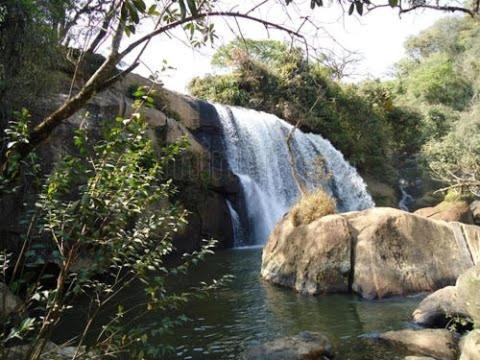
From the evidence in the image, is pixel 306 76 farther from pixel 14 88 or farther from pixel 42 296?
pixel 42 296

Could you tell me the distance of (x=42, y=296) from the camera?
94.0 inches

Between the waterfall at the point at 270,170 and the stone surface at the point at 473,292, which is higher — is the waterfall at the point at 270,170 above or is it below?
above

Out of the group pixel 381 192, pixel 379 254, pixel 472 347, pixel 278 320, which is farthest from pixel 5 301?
pixel 381 192

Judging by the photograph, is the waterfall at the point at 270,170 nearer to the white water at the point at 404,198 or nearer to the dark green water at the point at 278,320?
the white water at the point at 404,198

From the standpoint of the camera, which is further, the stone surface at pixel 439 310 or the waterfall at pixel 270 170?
the waterfall at pixel 270 170

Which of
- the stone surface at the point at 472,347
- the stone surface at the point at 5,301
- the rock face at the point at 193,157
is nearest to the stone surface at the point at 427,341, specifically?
the stone surface at the point at 472,347

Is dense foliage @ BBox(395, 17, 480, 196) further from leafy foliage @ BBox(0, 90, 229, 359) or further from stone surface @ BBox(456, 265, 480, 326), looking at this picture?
leafy foliage @ BBox(0, 90, 229, 359)

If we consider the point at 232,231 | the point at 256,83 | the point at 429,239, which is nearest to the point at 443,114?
the point at 256,83

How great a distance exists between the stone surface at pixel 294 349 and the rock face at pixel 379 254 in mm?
2627

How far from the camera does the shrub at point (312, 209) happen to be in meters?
9.32

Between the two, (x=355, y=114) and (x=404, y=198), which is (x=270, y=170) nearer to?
(x=404, y=198)

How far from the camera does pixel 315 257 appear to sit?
8.26 meters

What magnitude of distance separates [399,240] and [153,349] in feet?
21.3

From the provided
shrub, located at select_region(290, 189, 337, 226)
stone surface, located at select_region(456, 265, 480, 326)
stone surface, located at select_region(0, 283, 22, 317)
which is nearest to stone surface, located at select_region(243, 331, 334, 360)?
stone surface, located at select_region(456, 265, 480, 326)
